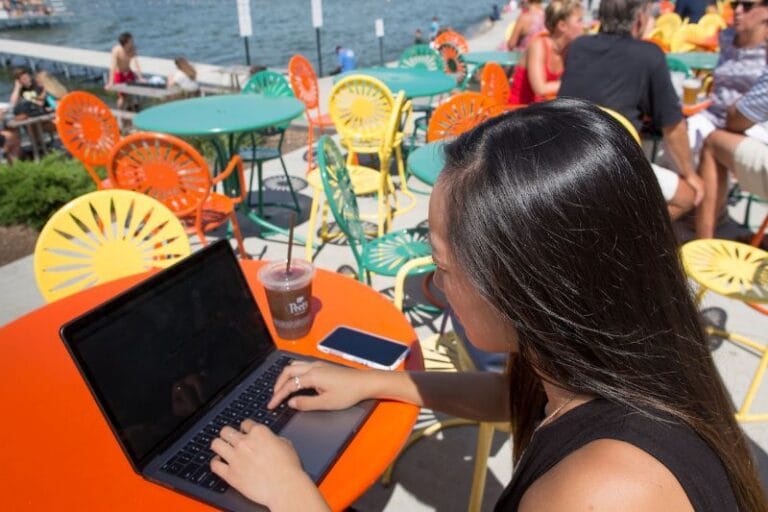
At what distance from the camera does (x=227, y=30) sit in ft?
93.7

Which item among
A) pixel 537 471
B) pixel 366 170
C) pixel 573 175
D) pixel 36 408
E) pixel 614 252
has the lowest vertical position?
pixel 366 170

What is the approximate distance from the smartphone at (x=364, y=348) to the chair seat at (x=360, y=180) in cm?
210

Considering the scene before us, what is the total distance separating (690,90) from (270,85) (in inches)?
155

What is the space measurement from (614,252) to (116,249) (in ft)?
5.82

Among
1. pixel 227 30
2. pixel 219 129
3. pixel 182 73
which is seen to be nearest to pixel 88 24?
pixel 227 30

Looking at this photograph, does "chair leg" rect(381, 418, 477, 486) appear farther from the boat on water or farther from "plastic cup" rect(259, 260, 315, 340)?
the boat on water

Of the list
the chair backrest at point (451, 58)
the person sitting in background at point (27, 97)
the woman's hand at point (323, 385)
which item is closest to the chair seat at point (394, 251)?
the woman's hand at point (323, 385)

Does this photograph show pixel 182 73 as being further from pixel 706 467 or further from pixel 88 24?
pixel 88 24

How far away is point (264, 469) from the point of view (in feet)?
3.00

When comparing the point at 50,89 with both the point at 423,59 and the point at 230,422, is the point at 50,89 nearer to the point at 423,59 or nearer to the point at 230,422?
the point at 423,59

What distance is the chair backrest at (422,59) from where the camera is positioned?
688cm

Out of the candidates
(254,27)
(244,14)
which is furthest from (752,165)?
(254,27)

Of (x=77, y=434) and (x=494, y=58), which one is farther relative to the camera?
(x=494, y=58)

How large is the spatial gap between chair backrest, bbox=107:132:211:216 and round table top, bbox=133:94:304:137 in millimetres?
666
